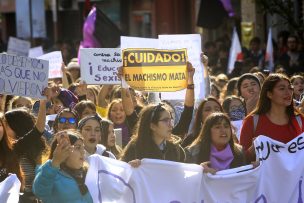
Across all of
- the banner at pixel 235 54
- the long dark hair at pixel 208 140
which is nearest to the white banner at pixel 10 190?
the long dark hair at pixel 208 140

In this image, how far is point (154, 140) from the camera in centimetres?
736

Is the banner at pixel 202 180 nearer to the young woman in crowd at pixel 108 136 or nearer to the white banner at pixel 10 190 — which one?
the white banner at pixel 10 190

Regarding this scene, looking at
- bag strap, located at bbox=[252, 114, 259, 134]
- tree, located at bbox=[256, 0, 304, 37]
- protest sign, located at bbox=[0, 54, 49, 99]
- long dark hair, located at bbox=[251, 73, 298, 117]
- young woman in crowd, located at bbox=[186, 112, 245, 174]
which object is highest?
tree, located at bbox=[256, 0, 304, 37]

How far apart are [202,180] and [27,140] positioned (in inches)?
56.3

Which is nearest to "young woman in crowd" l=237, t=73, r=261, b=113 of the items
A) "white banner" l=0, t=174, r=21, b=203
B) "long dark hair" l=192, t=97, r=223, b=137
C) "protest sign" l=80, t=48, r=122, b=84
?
"protest sign" l=80, t=48, r=122, b=84

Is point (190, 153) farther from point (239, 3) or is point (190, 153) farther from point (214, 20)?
point (239, 3)

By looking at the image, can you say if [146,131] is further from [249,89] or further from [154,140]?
[249,89]

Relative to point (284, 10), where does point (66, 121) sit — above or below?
below

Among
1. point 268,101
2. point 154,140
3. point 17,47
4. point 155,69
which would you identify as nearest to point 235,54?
point 17,47

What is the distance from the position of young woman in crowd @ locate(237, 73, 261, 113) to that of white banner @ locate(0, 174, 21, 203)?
12.8ft

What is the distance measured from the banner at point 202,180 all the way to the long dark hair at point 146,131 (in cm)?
18

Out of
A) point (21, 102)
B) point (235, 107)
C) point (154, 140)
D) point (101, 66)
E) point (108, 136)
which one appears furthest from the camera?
point (101, 66)

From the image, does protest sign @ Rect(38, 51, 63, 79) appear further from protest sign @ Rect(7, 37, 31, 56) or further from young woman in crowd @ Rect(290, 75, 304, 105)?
protest sign @ Rect(7, 37, 31, 56)

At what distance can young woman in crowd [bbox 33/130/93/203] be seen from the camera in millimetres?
6496
